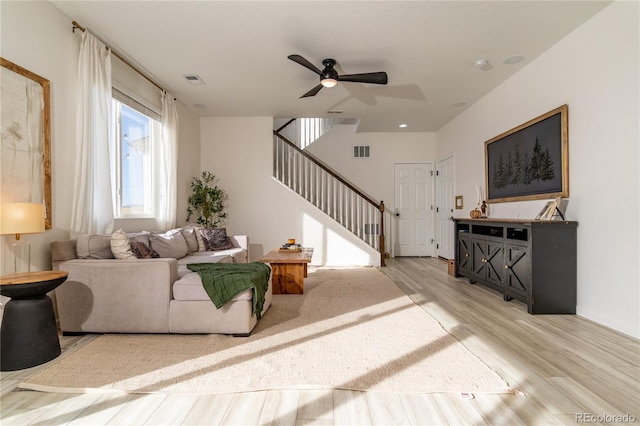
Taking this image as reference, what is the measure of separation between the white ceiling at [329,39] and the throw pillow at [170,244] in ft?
7.20

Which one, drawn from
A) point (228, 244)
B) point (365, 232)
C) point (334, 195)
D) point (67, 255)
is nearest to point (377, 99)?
point (334, 195)

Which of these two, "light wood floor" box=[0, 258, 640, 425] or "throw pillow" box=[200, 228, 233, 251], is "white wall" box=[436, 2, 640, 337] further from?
"throw pillow" box=[200, 228, 233, 251]

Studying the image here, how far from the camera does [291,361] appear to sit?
2.24 metres

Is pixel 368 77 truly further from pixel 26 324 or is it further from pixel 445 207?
pixel 445 207

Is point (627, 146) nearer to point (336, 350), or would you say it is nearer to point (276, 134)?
point (336, 350)

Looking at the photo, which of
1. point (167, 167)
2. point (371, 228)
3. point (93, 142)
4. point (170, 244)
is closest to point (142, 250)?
point (170, 244)

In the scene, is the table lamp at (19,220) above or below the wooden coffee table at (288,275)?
above

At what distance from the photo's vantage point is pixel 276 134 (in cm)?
661

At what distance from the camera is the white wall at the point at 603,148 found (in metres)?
2.71

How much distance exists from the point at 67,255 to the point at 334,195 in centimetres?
471

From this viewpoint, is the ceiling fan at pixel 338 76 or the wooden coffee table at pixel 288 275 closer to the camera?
the ceiling fan at pixel 338 76

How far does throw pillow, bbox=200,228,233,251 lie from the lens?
501cm

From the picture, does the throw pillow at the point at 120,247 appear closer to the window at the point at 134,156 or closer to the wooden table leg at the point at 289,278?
the window at the point at 134,156

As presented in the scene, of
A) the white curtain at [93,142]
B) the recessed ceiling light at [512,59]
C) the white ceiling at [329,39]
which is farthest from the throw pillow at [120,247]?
the recessed ceiling light at [512,59]
